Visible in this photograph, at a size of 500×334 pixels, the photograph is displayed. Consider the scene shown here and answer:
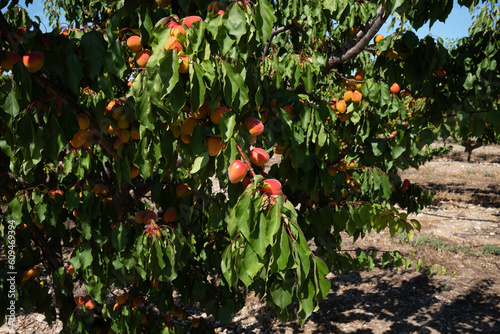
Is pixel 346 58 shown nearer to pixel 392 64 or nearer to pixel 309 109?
pixel 392 64

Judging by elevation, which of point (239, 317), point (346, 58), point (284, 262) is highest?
point (346, 58)

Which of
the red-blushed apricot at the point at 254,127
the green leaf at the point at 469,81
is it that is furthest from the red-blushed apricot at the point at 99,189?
the green leaf at the point at 469,81

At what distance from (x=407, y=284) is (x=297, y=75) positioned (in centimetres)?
393

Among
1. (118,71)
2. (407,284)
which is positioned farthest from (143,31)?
(407,284)

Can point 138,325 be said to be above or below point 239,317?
above

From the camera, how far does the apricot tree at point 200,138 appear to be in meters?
→ 0.96

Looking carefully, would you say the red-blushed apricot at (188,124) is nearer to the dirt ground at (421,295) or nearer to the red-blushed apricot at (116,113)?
the red-blushed apricot at (116,113)

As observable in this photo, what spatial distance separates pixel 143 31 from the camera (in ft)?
3.99

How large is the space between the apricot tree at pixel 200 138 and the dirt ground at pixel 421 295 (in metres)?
1.41

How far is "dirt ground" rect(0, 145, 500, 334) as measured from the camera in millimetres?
3924

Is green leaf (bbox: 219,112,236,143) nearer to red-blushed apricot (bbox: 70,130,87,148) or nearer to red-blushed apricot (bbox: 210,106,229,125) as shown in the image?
red-blushed apricot (bbox: 210,106,229,125)

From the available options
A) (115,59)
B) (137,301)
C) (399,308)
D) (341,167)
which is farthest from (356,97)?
(399,308)

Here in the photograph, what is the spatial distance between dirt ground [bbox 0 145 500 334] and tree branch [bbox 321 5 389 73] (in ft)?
8.93

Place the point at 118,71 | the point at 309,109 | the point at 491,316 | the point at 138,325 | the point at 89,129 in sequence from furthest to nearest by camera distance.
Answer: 1. the point at 491,316
2. the point at 138,325
3. the point at 309,109
4. the point at 89,129
5. the point at 118,71
